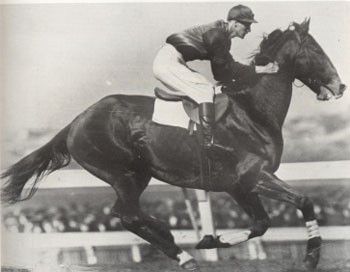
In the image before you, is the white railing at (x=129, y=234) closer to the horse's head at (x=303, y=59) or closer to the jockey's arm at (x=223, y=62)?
the horse's head at (x=303, y=59)

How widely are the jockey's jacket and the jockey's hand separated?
0.04 metres

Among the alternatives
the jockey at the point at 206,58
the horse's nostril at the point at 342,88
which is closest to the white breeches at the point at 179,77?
the jockey at the point at 206,58

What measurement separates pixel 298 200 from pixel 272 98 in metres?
0.59

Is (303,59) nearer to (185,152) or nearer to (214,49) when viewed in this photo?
(214,49)

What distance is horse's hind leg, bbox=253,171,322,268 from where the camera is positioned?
3377 mm

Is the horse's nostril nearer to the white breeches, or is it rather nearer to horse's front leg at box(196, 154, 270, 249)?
horse's front leg at box(196, 154, 270, 249)

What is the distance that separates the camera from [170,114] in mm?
3428

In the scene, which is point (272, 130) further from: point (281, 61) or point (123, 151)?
point (123, 151)

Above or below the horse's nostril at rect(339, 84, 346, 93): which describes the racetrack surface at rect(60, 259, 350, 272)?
below

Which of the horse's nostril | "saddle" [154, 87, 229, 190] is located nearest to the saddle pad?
"saddle" [154, 87, 229, 190]

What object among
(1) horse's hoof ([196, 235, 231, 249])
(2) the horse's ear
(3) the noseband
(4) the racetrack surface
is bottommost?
(4) the racetrack surface

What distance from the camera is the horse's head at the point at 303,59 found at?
3.50 metres

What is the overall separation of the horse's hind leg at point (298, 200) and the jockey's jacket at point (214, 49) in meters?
0.58

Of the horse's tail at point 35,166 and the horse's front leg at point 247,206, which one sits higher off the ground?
the horse's tail at point 35,166
